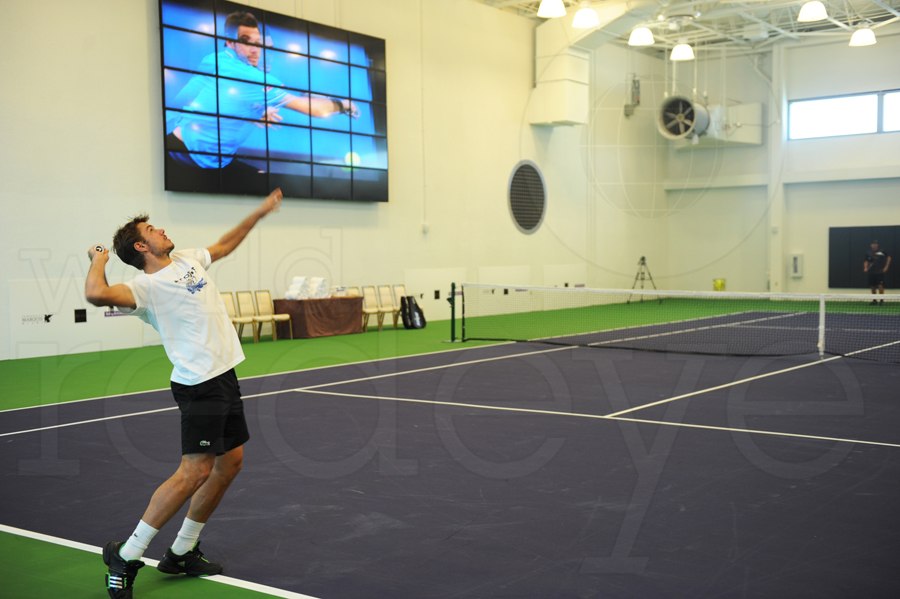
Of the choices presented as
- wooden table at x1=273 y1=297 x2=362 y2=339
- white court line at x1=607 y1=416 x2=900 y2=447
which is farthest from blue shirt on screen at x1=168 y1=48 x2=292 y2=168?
white court line at x1=607 y1=416 x2=900 y2=447

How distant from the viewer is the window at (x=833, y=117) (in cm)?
2336

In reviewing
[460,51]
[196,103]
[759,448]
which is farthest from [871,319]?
[196,103]

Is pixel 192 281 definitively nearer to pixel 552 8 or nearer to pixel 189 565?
pixel 189 565

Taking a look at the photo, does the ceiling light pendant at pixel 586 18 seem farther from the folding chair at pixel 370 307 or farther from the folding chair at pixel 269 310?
the folding chair at pixel 269 310

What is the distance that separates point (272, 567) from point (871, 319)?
17.4 meters

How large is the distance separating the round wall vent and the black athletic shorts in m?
17.5

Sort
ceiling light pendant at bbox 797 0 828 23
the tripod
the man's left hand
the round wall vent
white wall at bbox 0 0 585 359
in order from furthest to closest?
the tripod → the round wall vent → ceiling light pendant at bbox 797 0 828 23 → white wall at bbox 0 0 585 359 → the man's left hand

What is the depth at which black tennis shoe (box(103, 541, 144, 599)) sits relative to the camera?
3.74 meters

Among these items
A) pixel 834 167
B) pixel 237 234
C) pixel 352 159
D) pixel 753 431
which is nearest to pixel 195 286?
pixel 237 234

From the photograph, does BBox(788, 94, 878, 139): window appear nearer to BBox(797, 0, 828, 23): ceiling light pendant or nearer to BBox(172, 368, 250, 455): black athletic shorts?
BBox(797, 0, 828, 23): ceiling light pendant

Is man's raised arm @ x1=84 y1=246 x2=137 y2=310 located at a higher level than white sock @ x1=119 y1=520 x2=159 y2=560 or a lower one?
higher

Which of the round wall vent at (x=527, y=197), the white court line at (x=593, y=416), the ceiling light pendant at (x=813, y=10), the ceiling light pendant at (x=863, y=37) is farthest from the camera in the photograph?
the round wall vent at (x=527, y=197)

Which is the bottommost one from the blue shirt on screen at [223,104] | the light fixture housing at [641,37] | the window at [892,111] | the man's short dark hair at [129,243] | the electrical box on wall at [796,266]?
the electrical box on wall at [796,266]

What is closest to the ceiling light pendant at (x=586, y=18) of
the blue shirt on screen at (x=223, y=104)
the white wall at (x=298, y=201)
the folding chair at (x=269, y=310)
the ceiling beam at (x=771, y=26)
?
the white wall at (x=298, y=201)
